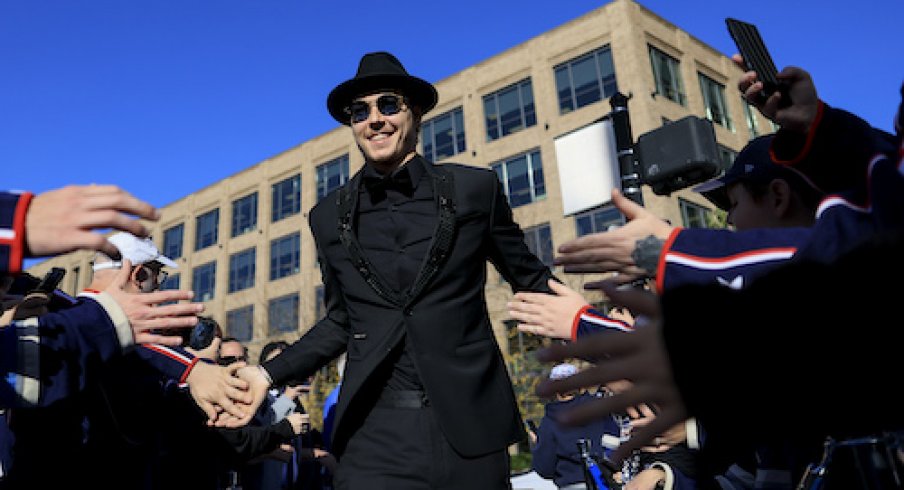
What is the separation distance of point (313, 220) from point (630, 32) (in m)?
23.3

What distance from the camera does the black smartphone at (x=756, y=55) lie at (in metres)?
2.04

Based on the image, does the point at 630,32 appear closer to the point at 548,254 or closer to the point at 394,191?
the point at 548,254

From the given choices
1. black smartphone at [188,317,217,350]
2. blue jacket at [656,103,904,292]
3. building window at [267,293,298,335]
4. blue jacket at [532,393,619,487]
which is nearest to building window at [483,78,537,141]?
building window at [267,293,298,335]

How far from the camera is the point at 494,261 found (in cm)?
311

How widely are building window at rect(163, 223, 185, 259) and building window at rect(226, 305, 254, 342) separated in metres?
7.15

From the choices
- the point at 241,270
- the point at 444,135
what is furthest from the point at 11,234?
the point at 241,270

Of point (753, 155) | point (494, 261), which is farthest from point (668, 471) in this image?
point (753, 155)

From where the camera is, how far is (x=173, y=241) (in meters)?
41.4

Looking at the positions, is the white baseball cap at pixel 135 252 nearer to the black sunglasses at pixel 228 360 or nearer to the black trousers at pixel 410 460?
the black trousers at pixel 410 460

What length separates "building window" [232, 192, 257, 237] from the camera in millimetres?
36719

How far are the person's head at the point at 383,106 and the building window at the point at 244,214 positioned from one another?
34632 millimetres

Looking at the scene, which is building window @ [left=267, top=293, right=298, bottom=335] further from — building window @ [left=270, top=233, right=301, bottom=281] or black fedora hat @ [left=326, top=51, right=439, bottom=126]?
black fedora hat @ [left=326, top=51, right=439, bottom=126]

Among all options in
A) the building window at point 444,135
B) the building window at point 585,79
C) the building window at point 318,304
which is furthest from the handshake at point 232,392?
the building window at point 318,304

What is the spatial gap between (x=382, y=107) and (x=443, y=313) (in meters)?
1.17
